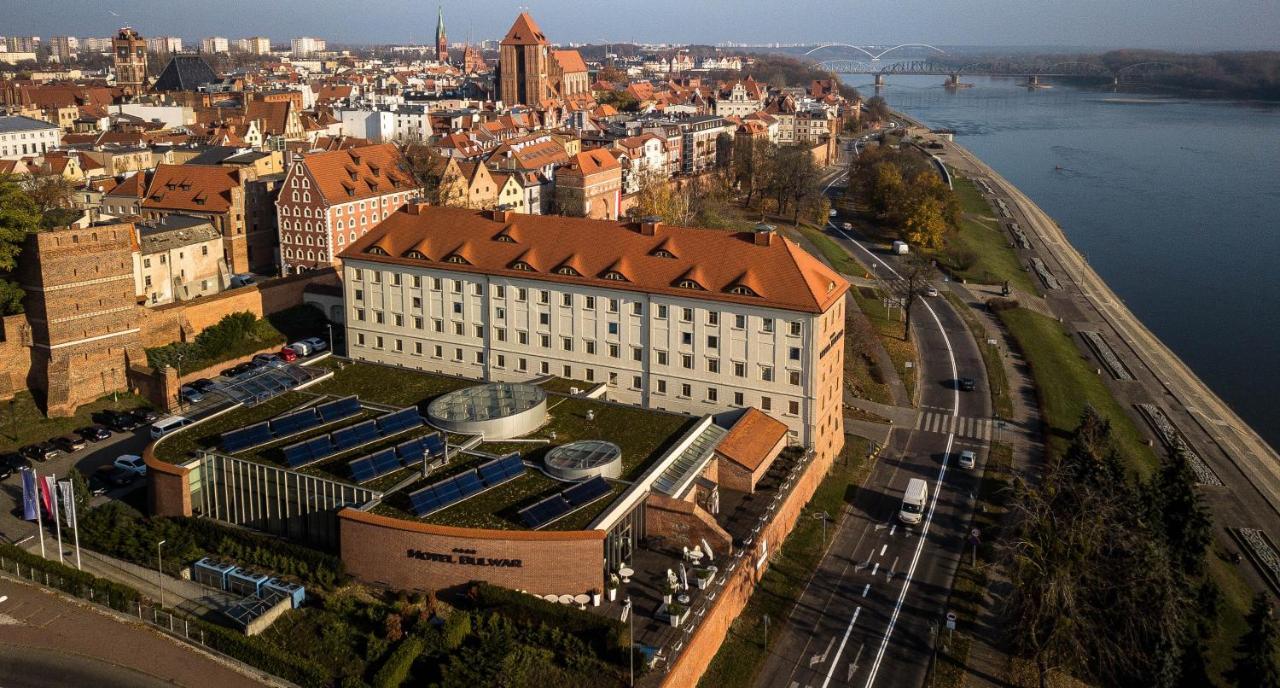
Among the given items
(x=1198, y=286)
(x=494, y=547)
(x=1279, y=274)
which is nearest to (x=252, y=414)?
(x=494, y=547)

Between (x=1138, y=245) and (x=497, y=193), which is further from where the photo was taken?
(x=1138, y=245)

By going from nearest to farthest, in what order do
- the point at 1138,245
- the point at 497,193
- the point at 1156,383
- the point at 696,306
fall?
1. the point at 696,306
2. the point at 1156,383
3. the point at 497,193
4. the point at 1138,245

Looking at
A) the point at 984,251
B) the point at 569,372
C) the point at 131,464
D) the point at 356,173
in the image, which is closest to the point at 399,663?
the point at 131,464

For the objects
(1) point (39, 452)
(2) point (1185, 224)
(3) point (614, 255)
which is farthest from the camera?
(2) point (1185, 224)

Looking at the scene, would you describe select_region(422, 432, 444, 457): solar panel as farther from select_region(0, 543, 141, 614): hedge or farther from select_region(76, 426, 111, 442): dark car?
select_region(76, 426, 111, 442): dark car

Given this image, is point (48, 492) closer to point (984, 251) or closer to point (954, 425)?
point (954, 425)

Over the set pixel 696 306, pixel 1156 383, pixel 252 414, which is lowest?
pixel 1156 383

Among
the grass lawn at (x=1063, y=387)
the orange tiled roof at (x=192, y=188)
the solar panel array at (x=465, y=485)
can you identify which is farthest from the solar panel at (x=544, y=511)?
the orange tiled roof at (x=192, y=188)

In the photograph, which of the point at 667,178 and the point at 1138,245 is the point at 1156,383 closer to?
the point at 1138,245
